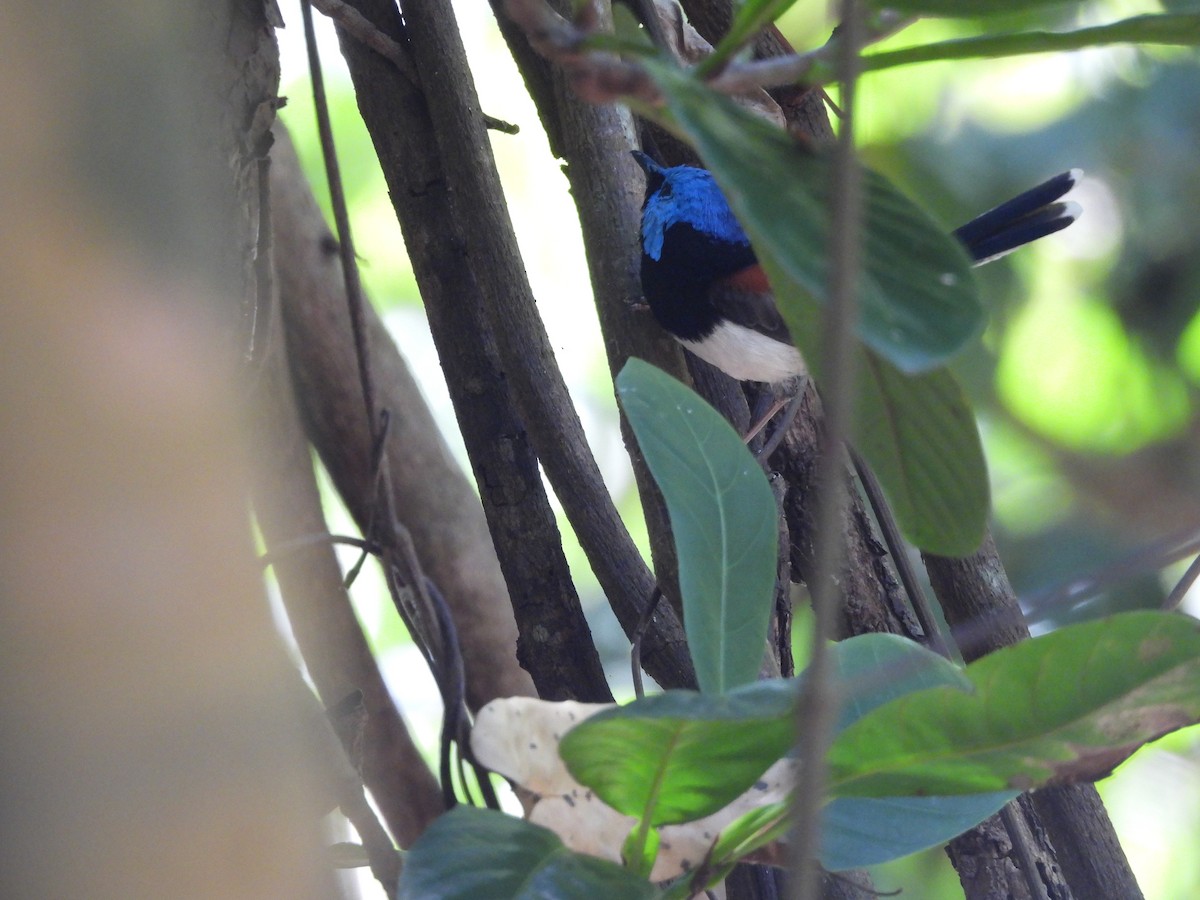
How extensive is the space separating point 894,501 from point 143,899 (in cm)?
35

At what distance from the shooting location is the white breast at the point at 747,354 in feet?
4.24

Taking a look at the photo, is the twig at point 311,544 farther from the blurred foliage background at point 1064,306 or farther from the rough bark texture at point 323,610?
the blurred foliage background at point 1064,306

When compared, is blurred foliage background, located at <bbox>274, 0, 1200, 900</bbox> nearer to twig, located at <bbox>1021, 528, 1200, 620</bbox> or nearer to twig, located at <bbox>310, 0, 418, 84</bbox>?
twig, located at <bbox>310, 0, 418, 84</bbox>

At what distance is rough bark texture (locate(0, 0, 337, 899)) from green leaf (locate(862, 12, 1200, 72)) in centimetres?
29

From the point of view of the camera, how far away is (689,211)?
179cm

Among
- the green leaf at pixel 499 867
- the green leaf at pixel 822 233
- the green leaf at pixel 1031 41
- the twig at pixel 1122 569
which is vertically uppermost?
the green leaf at pixel 1031 41

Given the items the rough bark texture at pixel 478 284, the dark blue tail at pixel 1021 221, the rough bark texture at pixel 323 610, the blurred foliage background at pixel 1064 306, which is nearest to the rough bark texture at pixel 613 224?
the rough bark texture at pixel 478 284

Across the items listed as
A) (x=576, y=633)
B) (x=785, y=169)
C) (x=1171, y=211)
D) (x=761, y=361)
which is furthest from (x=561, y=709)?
(x=1171, y=211)

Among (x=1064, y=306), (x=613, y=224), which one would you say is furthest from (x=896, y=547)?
(x=1064, y=306)

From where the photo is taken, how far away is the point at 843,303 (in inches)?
10.7

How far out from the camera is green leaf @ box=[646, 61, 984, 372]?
355 millimetres

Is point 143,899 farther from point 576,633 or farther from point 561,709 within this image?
point 576,633

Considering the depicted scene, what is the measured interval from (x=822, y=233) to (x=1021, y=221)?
63.8 inches

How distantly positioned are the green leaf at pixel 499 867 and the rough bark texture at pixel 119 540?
4cm
